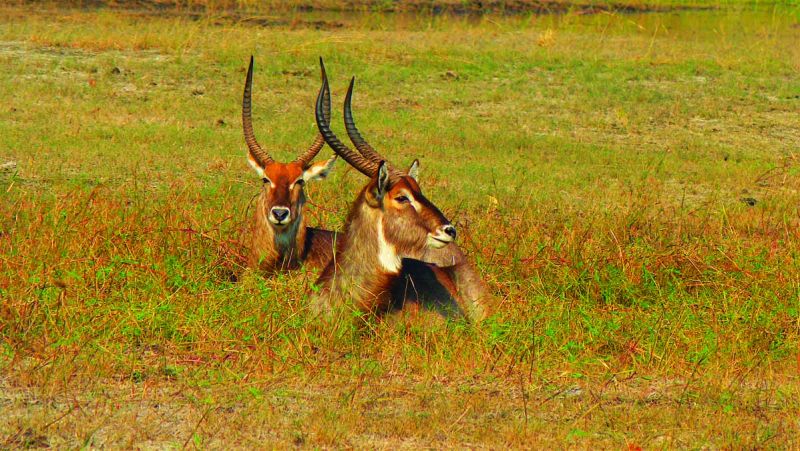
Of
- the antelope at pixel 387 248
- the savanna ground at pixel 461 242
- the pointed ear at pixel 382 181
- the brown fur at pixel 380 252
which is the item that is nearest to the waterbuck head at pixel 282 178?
the savanna ground at pixel 461 242

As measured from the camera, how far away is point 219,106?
10.5 m

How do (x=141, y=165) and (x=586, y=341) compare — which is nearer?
(x=586, y=341)

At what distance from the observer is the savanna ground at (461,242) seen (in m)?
4.23

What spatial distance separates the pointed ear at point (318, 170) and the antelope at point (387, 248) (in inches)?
30.3

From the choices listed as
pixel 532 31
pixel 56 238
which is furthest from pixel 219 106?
pixel 532 31

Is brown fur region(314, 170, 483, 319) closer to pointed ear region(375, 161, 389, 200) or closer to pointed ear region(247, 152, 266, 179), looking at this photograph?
pointed ear region(375, 161, 389, 200)

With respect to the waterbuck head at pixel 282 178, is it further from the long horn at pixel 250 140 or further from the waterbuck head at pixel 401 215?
the waterbuck head at pixel 401 215

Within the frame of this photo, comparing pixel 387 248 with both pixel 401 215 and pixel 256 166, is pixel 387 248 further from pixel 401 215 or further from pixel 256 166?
pixel 256 166

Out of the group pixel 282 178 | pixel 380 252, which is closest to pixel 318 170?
pixel 282 178

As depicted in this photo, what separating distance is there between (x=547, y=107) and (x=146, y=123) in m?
3.82

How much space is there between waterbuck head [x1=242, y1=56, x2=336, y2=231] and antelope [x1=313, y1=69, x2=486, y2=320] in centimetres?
55

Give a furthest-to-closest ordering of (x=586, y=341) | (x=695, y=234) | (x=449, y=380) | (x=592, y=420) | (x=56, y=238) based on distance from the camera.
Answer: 1. (x=695, y=234)
2. (x=56, y=238)
3. (x=586, y=341)
4. (x=449, y=380)
5. (x=592, y=420)

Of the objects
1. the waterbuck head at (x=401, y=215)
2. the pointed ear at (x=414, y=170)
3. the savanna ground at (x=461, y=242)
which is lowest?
the savanna ground at (x=461, y=242)

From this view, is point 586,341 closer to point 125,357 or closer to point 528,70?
point 125,357
